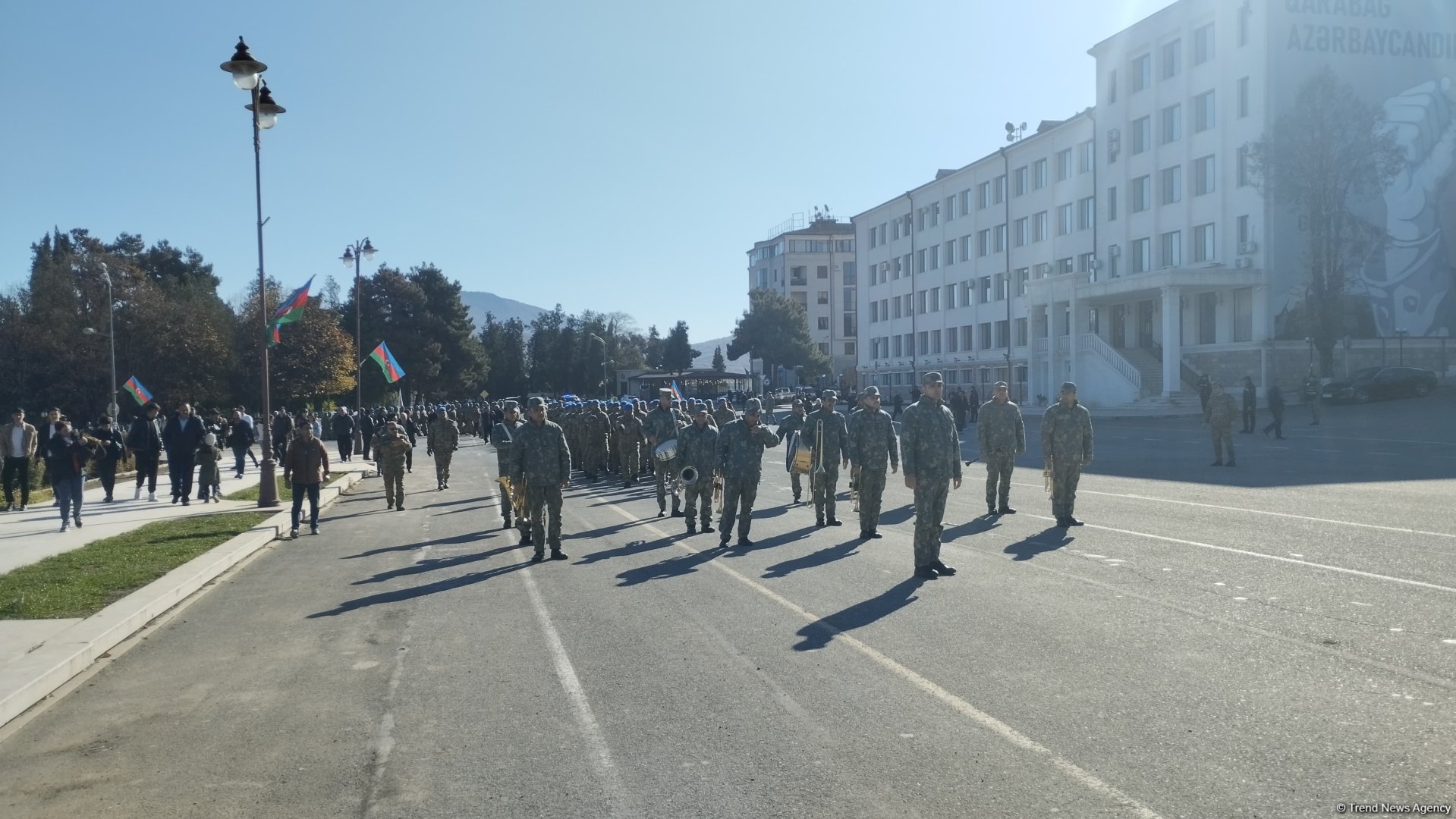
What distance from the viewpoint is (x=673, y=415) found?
20109 mm

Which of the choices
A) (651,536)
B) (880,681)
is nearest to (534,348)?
(651,536)

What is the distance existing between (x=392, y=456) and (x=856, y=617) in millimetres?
13554

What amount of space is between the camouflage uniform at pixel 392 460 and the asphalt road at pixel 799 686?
684 centimetres

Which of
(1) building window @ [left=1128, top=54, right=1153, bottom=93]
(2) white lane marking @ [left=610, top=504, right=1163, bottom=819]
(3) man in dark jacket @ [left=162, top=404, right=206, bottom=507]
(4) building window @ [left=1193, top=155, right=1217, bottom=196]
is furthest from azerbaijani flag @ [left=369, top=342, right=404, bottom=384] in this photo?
(1) building window @ [left=1128, top=54, right=1153, bottom=93]

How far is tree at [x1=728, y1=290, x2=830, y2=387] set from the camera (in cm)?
9762

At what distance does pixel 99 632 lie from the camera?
8977mm

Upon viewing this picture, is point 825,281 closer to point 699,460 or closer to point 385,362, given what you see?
point 385,362

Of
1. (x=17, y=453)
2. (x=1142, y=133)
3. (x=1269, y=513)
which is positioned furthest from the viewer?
(x=1142, y=133)

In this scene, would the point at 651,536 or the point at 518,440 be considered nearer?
the point at 518,440

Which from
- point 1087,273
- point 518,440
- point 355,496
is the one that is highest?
point 1087,273

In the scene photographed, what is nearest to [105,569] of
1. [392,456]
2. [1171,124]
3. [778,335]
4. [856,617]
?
[392,456]

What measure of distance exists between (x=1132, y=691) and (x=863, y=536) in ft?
24.6

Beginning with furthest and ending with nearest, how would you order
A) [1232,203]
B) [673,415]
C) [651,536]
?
[1232,203], [673,415], [651,536]

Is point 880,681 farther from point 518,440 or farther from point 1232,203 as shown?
point 1232,203
